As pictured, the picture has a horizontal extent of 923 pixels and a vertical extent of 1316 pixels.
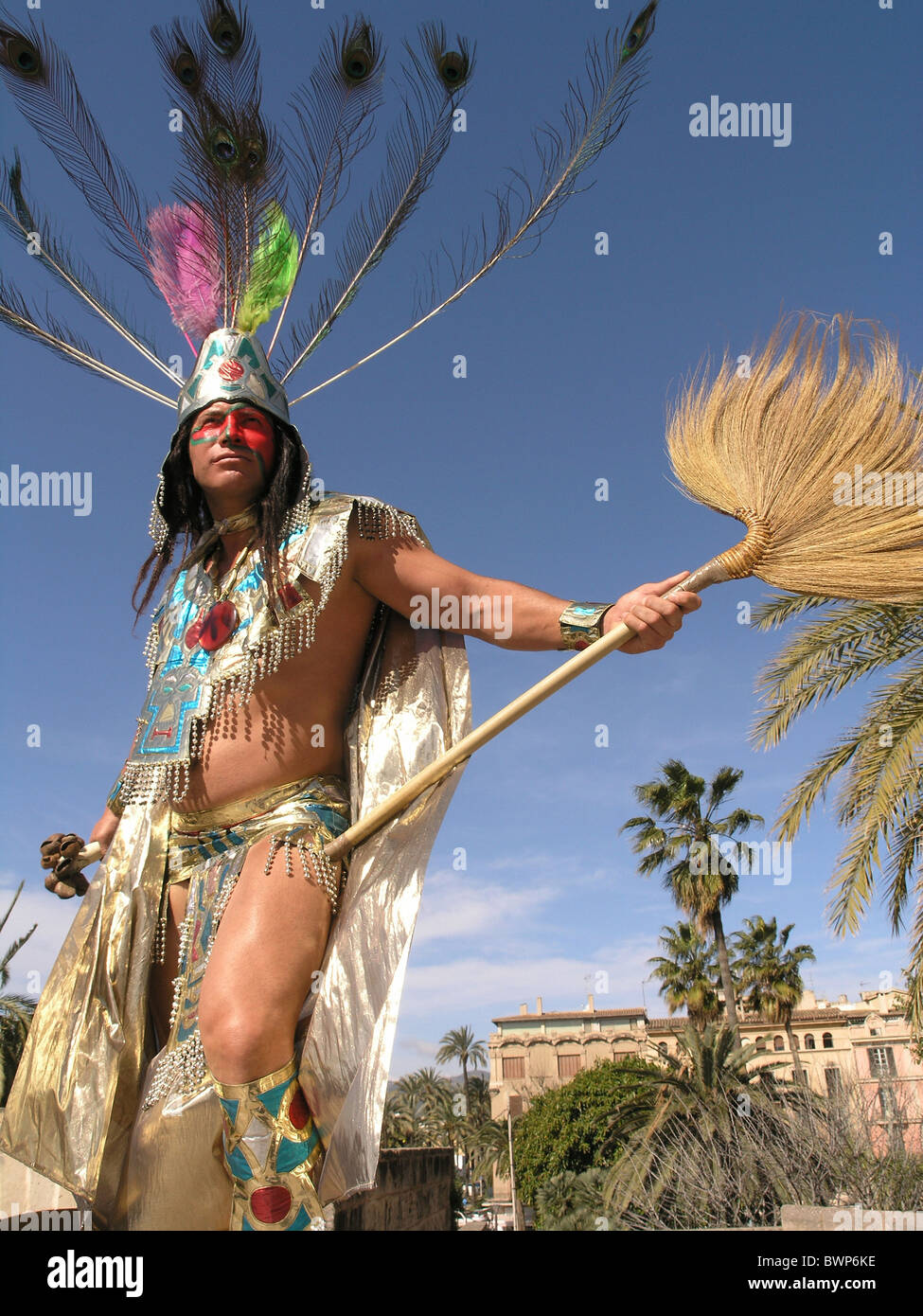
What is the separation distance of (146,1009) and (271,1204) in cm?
77

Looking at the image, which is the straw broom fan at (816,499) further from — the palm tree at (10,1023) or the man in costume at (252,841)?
the palm tree at (10,1023)

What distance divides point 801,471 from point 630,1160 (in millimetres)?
18176

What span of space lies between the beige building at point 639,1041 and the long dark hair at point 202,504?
46714mm

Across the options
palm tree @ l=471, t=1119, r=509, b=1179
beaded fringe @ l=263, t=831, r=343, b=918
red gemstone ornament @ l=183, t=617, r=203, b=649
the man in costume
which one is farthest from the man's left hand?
palm tree @ l=471, t=1119, r=509, b=1179

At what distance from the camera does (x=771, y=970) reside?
35.1m

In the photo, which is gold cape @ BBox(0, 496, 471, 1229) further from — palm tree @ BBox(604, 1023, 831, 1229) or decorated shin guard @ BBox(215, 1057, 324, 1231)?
palm tree @ BBox(604, 1023, 831, 1229)

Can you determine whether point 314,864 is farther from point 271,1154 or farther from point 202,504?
point 202,504

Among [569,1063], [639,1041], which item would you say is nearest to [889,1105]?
[639,1041]

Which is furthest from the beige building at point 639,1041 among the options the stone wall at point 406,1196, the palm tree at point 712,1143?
the stone wall at point 406,1196

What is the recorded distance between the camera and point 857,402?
9.62 feet

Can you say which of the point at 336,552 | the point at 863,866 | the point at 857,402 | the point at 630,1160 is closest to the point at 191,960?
the point at 336,552

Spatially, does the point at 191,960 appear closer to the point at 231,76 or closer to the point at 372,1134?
the point at 372,1134

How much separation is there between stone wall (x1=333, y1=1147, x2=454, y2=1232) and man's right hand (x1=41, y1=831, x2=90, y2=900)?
4.78 m
